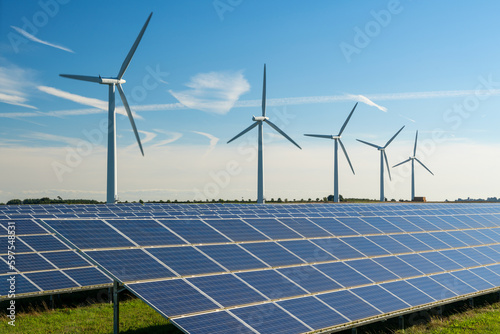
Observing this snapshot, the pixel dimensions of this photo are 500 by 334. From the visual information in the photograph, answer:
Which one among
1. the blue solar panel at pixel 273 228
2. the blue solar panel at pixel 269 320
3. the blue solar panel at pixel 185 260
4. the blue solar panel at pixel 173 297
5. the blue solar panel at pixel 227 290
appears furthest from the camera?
the blue solar panel at pixel 273 228

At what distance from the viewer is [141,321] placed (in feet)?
72.6

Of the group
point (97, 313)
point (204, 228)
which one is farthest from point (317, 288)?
point (97, 313)

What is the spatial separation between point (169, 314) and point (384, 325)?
428 inches

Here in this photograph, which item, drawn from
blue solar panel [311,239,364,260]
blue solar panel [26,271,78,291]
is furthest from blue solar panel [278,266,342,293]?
blue solar panel [26,271,78,291]

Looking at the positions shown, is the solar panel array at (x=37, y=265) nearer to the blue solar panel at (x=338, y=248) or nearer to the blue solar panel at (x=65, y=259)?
the blue solar panel at (x=65, y=259)

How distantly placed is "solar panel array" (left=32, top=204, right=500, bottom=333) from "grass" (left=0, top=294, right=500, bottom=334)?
4.16 ft

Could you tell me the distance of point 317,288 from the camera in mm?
18469

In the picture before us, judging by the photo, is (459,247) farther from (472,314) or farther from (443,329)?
(443,329)

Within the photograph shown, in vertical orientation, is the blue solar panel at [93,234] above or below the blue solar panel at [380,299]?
above

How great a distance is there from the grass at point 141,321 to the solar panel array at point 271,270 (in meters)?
1.27

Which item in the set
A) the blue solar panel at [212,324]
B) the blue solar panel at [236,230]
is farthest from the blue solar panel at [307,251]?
the blue solar panel at [212,324]

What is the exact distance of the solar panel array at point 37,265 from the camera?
75.4 feet

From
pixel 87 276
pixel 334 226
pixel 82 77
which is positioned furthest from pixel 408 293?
pixel 82 77

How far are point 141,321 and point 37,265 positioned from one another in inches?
279
